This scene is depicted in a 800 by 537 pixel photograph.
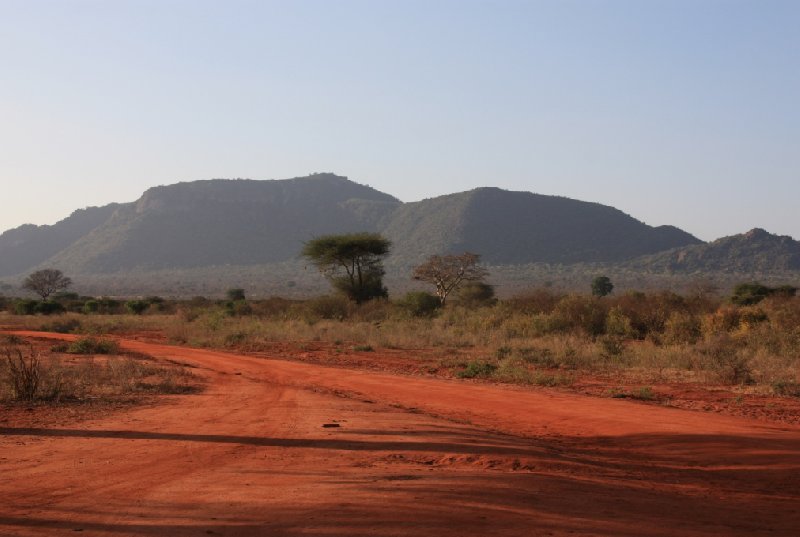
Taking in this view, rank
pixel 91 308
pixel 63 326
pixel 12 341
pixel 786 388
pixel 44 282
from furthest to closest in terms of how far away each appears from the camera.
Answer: pixel 44 282, pixel 91 308, pixel 63 326, pixel 12 341, pixel 786 388

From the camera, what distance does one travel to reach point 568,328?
95.6 feet

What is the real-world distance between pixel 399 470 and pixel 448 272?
50198 mm

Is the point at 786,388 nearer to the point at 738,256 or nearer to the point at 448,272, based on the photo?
the point at 448,272

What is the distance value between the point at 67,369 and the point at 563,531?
1368 centimetres

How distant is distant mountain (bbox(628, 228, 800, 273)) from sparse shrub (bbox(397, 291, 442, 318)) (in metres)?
69.8

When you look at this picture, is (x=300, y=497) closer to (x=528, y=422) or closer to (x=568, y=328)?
(x=528, y=422)

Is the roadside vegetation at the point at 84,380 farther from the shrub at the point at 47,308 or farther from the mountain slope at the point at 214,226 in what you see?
the mountain slope at the point at 214,226

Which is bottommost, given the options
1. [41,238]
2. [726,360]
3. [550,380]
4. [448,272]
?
[550,380]

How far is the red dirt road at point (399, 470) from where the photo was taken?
6.50 metres

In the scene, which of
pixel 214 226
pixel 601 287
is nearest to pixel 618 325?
pixel 601 287

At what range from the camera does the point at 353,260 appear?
173 ft

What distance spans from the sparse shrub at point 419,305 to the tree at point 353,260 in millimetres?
8077

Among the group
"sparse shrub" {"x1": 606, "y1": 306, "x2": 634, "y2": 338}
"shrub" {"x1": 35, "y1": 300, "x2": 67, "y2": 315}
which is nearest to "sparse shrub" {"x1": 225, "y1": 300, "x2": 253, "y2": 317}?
"shrub" {"x1": 35, "y1": 300, "x2": 67, "y2": 315}

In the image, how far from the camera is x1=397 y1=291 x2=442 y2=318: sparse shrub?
41.2 meters
